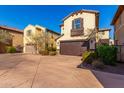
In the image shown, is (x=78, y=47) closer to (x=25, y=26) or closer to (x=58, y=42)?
(x=58, y=42)

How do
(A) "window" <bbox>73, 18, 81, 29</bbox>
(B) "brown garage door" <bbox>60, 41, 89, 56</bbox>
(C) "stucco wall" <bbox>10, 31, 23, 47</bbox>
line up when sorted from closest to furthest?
(B) "brown garage door" <bbox>60, 41, 89, 56</bbox>
(A) "window" <bbox>73, 18, 81, 29</bbox>
(C) "stucco wall" <bbox>10, 31, 23, 47</bbox>

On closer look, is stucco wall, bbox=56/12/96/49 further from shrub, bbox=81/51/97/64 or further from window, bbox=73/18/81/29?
shrub, bbox=81/51/97/64

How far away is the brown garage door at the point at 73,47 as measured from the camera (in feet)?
66.1

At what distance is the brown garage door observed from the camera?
2016 centimetres

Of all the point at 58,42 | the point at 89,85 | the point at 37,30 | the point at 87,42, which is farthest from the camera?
the point at 37,30

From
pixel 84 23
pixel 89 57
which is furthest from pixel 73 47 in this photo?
pixel 89 57

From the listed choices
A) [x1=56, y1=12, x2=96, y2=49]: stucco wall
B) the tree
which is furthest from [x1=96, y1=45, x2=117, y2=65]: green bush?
[x1=56, y1=12, x2=96, y2=49]: stucco wall

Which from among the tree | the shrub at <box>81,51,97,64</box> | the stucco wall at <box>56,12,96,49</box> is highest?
the stucco wall at <box>56,12,96,49</box>

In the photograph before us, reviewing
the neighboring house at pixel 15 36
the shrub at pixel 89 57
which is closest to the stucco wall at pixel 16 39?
the neighboring house at pixel 15 36

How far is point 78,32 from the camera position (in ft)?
68.5

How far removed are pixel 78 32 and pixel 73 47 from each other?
7.34 feet
